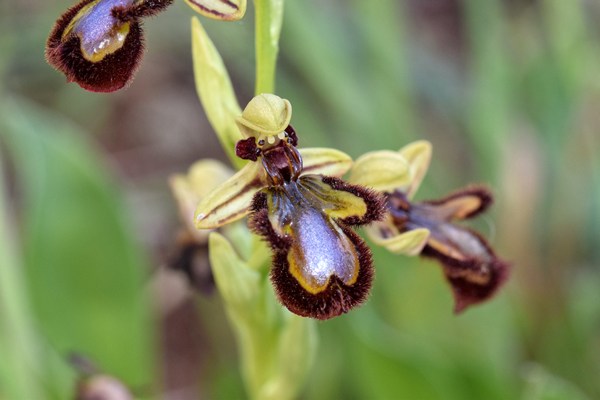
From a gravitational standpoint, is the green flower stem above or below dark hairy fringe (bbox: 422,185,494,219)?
above

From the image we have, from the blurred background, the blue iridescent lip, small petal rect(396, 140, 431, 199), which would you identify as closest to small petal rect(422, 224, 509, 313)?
small petal rect(396, 140, 431, 199)

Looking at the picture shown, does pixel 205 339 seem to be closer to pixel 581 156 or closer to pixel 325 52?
pixel 325 52

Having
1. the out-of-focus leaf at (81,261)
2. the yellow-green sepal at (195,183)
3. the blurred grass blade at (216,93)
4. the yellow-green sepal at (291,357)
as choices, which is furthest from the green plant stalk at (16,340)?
the blurred grass blade at (216,93)

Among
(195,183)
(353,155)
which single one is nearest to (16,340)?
(195,183)

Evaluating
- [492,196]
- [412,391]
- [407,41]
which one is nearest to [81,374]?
[412,391]

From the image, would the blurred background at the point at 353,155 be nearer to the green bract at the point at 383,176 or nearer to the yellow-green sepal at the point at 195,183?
the yellow-green sepal at the point at 195,183

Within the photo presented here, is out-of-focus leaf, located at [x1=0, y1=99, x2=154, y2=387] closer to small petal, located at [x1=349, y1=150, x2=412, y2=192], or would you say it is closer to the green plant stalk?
the green plant stalk
